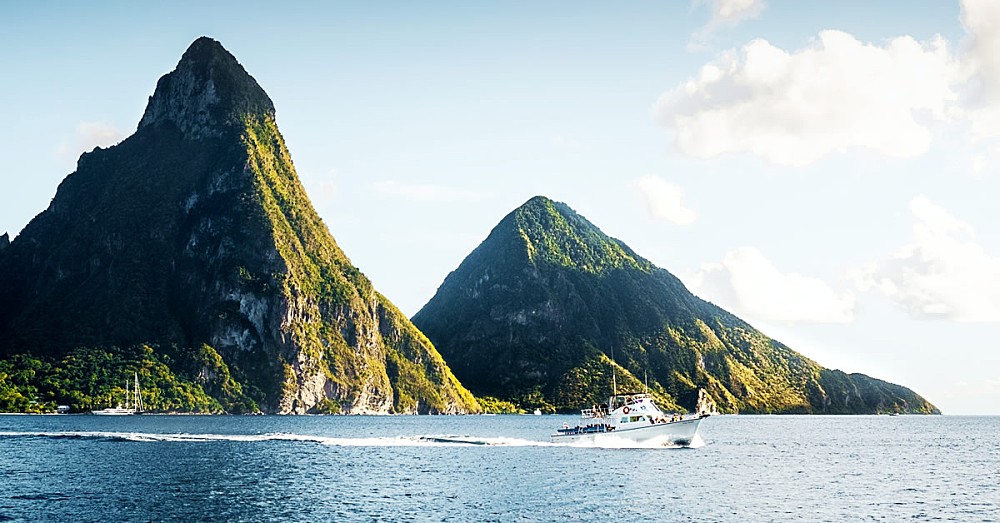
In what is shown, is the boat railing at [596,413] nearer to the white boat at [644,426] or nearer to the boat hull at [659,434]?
the white boat at [644,426]

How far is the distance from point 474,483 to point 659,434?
52.5 metres

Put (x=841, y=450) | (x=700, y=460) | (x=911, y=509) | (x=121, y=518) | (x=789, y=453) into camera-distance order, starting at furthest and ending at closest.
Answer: (x=841, y=450) < (x=789, y=453) < (x=700, y=460) < (x=911, y=509) < (x=121, y=518)

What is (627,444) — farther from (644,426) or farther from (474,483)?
(474,483)

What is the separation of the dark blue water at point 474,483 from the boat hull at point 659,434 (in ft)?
7.06

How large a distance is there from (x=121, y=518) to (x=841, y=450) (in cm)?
12390

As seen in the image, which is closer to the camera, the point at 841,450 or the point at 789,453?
the point at 789,453

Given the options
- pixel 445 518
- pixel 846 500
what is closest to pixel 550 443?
pixel 846 500

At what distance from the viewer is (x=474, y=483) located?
93312 mm

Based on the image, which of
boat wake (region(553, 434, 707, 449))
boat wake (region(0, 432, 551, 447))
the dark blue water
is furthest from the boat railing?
boat wake (region(0, 432, 551, 447))

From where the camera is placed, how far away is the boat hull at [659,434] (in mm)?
136625

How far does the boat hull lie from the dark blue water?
2.15 m

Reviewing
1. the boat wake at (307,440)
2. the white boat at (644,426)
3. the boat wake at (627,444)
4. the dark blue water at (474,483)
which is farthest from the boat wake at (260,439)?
the white boat at (644,426)

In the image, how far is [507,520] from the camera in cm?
6962

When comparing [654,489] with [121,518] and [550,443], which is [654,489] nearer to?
[121,518]
